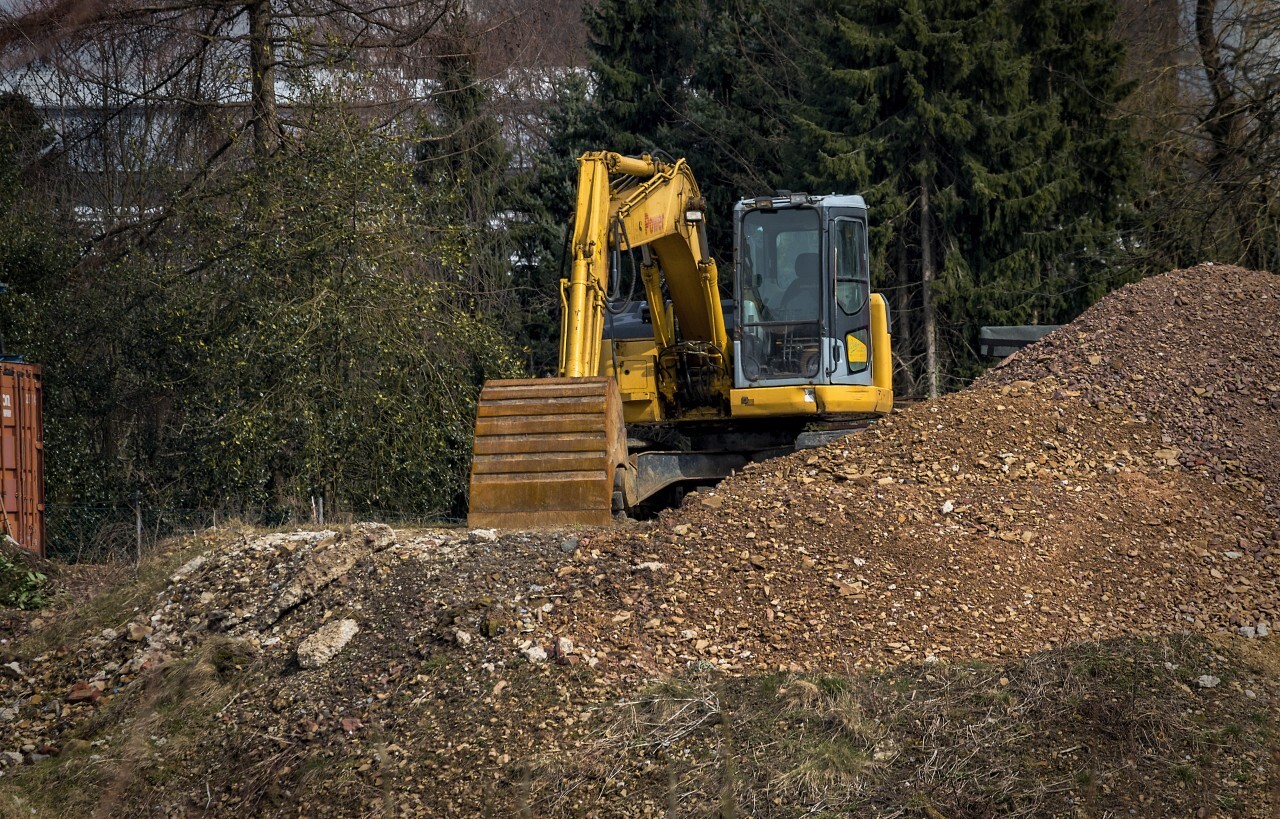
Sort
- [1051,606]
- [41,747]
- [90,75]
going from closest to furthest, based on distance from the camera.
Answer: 1. [41,747]
2. [1051,606]
3. [90,75]

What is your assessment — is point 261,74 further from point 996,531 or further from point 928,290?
point 928,290

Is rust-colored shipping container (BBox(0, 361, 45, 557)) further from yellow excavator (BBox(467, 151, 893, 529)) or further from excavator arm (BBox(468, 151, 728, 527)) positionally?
excavator arm (BBox(468, 151, 728, 527))

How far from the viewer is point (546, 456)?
8.22 metres

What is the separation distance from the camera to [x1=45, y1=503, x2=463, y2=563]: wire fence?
1270 cm

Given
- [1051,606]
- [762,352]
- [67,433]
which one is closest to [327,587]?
[1051,606]

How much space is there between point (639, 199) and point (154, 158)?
31.1ft

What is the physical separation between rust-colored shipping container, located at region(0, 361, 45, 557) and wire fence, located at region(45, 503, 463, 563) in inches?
27.4

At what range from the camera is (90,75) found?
1644 centimetres

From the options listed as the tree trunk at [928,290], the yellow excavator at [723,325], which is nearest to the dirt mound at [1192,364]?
the yellow excavator at [723,325]

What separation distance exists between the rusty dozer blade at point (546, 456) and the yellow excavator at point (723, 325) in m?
0.74

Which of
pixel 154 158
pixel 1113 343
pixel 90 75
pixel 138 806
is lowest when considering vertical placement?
pixel 138 806

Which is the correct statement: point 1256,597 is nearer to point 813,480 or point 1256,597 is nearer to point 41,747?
point 813,480

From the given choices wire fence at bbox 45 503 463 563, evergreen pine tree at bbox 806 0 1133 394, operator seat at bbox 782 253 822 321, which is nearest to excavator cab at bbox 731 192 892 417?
operator seat at bbox 782 253 822 321

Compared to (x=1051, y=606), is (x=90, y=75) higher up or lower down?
higher up
